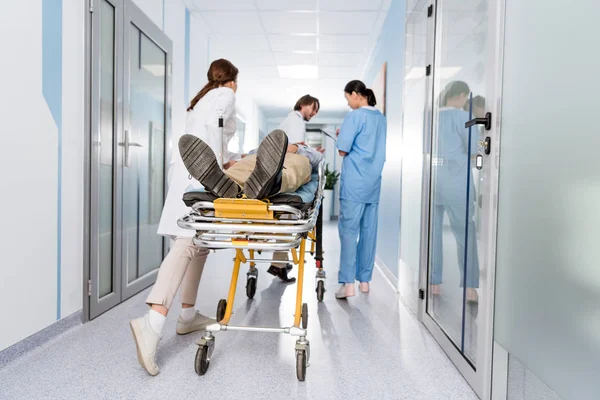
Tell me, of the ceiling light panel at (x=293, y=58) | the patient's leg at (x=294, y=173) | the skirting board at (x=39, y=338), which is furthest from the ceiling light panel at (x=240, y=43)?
the skirting board at (x=39, y=338)

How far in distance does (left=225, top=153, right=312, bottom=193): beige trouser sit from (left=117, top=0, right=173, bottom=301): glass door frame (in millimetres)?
1285

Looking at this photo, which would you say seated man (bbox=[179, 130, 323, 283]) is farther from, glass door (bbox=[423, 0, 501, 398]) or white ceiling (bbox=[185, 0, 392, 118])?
white ceiling (bbox=[185, 0, 392, 118])

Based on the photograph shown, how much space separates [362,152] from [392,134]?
115cm

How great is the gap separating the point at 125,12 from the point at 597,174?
2.72m

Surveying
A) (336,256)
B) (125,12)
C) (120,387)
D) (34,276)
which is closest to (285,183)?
(120,387)

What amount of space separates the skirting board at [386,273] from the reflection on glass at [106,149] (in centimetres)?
203

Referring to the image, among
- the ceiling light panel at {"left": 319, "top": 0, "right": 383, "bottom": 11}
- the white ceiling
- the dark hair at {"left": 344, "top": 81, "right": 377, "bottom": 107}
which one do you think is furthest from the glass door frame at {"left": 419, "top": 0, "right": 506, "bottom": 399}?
the white ceiling

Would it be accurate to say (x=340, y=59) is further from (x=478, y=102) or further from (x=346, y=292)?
(x=478, y=102)

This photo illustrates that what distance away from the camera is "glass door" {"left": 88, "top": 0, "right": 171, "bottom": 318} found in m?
2.45

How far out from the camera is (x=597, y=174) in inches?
39.0

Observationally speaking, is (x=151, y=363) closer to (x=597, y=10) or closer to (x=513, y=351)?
(x=513, y=351)

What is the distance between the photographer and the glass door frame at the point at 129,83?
2.77 metres

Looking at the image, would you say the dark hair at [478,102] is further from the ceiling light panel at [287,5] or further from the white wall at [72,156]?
the ceiling light panel at [287,5]

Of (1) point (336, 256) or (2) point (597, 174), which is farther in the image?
(1) point (336, 256)
